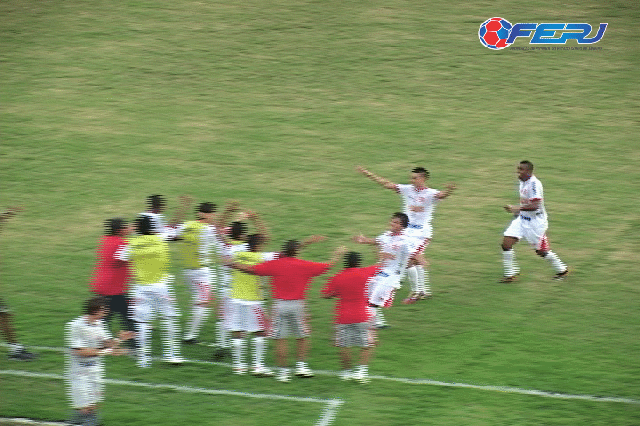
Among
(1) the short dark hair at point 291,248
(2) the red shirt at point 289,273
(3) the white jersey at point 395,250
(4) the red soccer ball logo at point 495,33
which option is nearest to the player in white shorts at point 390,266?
(3) the white jersey at point 395,250

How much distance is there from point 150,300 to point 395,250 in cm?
378

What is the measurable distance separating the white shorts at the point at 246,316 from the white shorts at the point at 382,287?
2.16 meters

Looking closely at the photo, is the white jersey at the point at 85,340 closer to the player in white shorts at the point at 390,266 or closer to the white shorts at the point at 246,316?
the white shorts at the point at 246,316

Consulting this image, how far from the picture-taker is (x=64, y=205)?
67.2ft

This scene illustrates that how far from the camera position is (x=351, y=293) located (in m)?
12.7

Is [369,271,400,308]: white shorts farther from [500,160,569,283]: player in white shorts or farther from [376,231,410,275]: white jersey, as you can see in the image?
[500,160,569,283]: player in white shorts

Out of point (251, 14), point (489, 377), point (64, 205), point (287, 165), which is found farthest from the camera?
point (251, 14)

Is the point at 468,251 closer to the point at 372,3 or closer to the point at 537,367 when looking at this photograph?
the point at 537,367

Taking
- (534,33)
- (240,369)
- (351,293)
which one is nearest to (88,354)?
(240,369)

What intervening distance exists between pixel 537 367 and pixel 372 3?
19029mm

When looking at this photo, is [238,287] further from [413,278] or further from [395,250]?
[413,278]

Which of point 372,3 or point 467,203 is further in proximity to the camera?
point 372,3

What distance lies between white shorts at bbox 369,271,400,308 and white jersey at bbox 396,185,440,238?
55.7 inches

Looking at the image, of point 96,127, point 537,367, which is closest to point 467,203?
point 537,367
